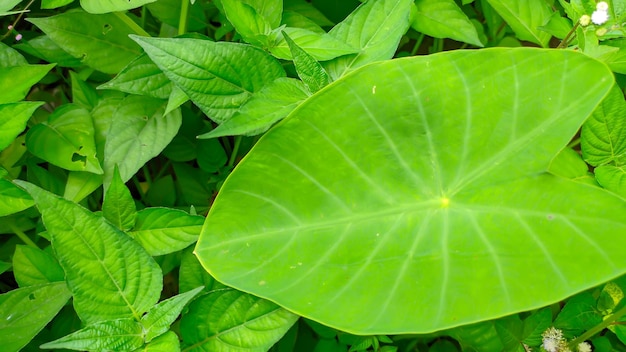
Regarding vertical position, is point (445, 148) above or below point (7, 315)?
above

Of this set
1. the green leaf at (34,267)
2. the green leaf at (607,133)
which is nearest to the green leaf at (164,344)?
the green leaf at (34,267)

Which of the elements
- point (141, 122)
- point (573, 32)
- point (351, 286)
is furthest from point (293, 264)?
point (573, 32)

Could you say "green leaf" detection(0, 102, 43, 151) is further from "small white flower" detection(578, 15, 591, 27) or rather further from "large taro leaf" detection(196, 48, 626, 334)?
"small white flower" detection(578, 15, 591, 27)

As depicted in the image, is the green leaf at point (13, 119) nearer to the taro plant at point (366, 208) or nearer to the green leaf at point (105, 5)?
the taro plant at point (366, 208)

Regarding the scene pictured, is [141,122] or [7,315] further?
[141,122]

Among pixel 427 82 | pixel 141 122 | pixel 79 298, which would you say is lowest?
pixel 79 298

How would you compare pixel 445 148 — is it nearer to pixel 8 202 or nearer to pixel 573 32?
pixel 573 32

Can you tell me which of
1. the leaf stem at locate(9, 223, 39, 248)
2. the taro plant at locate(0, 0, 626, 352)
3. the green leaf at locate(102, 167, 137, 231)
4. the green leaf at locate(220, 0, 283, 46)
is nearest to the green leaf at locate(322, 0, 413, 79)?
the taro plant at locate(0, 0, 626, 352)
